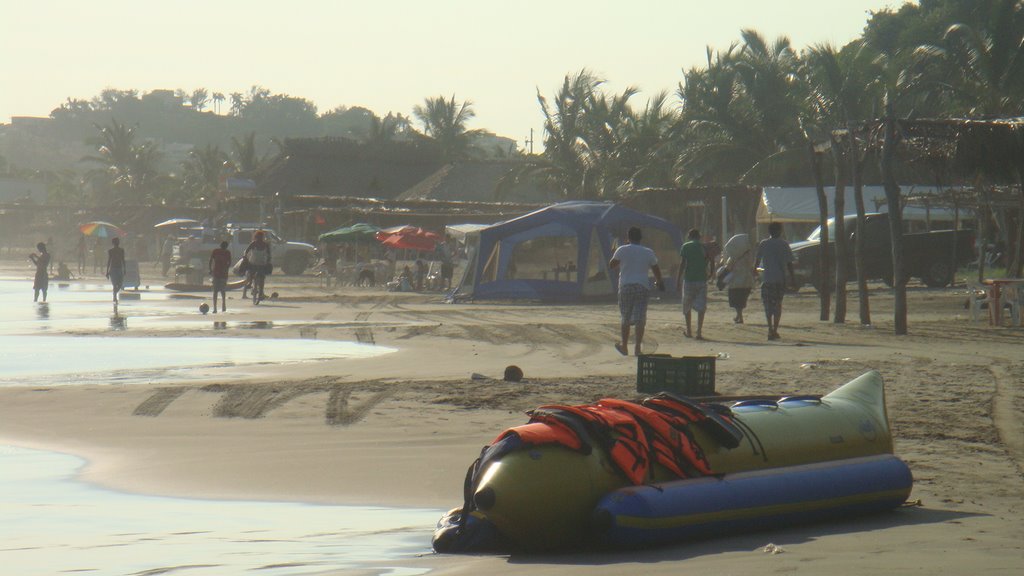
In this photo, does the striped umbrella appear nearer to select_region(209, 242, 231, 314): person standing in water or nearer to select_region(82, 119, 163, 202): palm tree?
select_region(209, 242, 231, 314): person standing in water

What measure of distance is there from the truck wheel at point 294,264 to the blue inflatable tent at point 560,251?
16420 mm

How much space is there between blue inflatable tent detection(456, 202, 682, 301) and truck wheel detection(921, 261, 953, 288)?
570 centimetres

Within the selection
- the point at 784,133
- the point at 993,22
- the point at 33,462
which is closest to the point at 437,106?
the point at 784,133

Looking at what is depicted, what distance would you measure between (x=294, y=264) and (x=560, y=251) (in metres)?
18.1

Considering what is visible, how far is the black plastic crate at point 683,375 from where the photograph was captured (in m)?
10.6

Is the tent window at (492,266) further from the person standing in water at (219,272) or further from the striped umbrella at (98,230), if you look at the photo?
the striped umbrella at (98,230)

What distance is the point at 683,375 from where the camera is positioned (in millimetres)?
10602

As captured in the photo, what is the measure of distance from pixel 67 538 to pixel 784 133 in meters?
39.6

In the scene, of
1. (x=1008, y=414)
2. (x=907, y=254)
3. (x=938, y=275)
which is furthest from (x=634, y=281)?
(x=938, y=275)

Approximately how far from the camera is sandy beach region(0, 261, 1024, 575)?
235 inches

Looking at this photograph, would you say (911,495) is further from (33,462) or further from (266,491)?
(33,462)

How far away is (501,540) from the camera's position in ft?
20.5

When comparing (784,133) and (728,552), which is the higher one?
(784,133)

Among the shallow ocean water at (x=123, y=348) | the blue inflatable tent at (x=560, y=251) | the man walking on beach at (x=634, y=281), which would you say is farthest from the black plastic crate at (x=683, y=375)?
the blue inflatable tent at (x=560, y=251)
